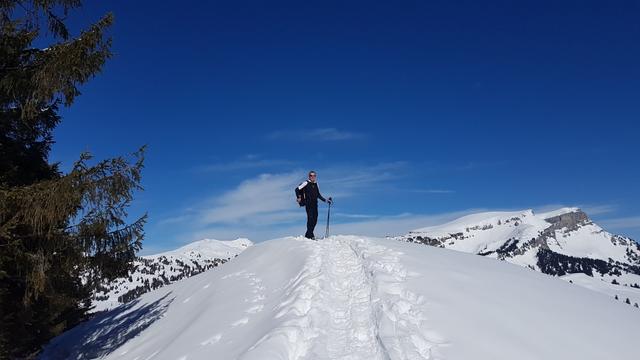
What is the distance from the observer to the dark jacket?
76.1 ft

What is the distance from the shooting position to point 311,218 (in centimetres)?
2330

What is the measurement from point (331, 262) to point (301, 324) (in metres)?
6.76

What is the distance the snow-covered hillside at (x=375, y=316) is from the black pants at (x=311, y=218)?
14.7 feet

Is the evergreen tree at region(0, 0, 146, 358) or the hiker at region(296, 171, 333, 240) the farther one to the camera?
the hiker at region(296, 171, 333, 240)

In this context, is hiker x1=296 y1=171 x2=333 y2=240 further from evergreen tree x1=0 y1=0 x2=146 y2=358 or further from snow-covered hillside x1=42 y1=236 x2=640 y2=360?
evergreen tree x1=0 y1=0 x2=146 y2=358

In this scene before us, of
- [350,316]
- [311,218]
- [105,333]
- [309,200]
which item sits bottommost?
[105,333]

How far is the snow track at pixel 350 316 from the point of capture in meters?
8.93

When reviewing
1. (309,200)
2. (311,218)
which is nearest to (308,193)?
(309,200)

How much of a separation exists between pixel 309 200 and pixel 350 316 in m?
12.3

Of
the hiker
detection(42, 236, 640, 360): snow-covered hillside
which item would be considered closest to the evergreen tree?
detection(42, 236, 640, 360): snow-covered hillside

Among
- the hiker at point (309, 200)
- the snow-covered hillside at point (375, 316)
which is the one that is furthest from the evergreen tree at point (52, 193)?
the hiker at point (309, 200)

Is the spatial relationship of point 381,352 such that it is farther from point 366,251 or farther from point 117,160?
point 366,251

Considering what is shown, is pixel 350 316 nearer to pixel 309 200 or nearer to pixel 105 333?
pixel 105 333

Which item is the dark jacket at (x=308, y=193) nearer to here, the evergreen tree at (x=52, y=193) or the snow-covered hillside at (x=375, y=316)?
the snow-covered hillside at (x=375, y=316)
